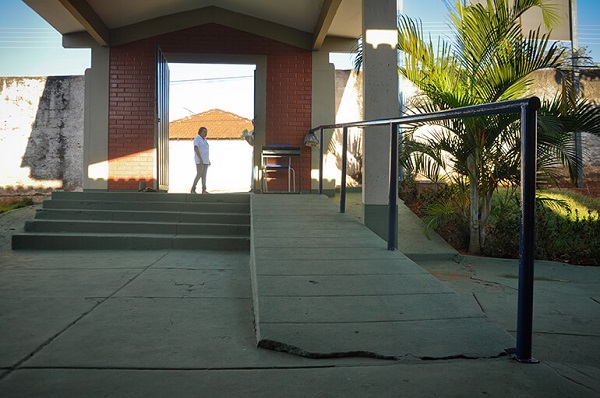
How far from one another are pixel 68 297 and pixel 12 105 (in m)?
9.98

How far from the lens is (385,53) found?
5.49 metres

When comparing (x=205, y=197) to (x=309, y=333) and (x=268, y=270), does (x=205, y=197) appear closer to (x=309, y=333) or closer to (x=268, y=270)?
(x=268, y=270)

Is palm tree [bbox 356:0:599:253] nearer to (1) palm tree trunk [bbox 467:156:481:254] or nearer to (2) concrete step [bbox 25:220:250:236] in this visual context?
(1) palm tree trunk [bbox 467:156:481:254]

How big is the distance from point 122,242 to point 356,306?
366 centimetres

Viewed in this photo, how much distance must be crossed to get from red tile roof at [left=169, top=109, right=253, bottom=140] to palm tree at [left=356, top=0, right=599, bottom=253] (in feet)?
81.3

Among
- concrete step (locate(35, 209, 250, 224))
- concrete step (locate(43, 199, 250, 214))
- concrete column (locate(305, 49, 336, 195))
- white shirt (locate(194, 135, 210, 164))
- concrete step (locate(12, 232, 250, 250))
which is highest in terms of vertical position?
concrete column (locate(305, 49, 336, 195))

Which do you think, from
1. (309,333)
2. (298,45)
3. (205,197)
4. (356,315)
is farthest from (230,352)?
(298,45)

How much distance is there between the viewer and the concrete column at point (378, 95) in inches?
214

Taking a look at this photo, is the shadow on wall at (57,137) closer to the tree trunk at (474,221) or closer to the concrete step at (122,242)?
the concrete step at (122,242)

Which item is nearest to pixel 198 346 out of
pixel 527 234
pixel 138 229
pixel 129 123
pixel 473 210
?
pixel 527 234

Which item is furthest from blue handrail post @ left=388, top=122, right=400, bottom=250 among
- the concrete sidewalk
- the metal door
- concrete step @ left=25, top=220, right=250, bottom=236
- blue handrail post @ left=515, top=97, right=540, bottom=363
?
the metal door

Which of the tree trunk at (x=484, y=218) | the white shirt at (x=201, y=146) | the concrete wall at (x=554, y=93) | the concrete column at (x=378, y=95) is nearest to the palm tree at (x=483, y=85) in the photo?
the tree trunk at (x=484, y=218)

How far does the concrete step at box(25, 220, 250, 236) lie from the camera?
575 centimetres

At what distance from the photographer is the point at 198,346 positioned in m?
2.14
